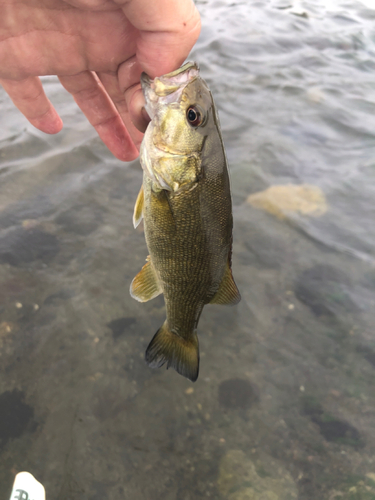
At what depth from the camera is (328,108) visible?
22.9ft

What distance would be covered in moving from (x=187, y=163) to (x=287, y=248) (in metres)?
2.71

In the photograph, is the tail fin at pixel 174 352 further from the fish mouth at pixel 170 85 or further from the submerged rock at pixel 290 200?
the submerged rock at pixel 290 200

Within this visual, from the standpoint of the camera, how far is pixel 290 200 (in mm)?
4984

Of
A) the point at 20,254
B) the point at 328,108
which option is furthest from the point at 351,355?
the point at 328,108

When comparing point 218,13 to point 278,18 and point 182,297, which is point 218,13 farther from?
point 182,297

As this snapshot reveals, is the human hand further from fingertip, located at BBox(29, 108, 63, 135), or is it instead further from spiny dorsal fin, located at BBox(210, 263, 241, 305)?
spiny dorsal fin, located at BBox(210, 263, 241, 305)

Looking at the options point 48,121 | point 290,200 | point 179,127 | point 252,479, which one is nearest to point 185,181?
point 179,127

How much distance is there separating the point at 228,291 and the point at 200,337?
51.4 inches

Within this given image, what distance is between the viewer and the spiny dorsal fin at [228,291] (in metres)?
2.27

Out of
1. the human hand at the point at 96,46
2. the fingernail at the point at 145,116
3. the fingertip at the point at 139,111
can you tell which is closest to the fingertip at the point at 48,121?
the human hand at the point at 96,46

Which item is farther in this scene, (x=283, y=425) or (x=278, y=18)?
(x=278, y=18)

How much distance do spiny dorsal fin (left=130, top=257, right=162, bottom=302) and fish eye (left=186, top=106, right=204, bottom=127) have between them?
942 millimetres

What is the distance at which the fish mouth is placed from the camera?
1.99 m

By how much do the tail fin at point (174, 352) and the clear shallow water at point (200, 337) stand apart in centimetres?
73
